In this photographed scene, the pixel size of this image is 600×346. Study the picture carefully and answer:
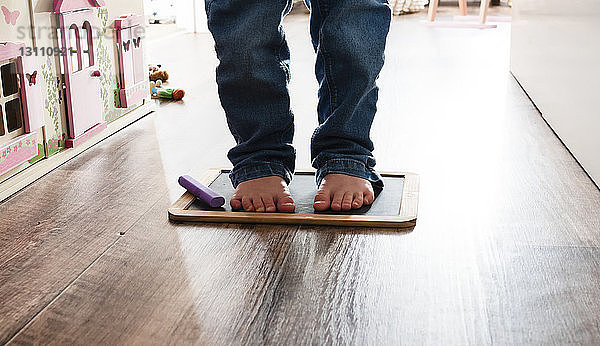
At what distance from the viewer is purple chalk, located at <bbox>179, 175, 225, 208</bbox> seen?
1073 millimetres

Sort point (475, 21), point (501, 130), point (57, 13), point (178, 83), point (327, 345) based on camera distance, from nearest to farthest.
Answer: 1. point (327, 345)
2. point (57, 13)
3. point (501, 130)
4. point (178, 83)
5. point (475, 21)

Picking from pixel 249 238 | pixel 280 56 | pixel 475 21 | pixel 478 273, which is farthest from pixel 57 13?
pixel 475 21

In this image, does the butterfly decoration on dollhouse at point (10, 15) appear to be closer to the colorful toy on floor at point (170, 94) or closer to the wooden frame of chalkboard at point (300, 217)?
the wooden frame of chalkboard at point (300, 217)

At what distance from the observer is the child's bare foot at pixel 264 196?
3.44ft

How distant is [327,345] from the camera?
0.69m

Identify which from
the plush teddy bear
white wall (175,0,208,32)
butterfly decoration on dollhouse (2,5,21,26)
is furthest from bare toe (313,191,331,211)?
white wall (175,0,208,32)

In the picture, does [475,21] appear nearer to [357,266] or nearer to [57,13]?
[57,13]

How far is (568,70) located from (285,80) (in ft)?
2.28

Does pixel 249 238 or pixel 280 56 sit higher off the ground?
pixel 280 56

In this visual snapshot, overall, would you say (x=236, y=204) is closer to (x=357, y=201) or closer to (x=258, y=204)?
(x=258, y=204)

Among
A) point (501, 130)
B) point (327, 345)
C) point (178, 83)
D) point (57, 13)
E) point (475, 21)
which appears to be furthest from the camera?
point (475, 21)

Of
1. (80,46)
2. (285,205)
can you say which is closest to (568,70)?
(285,205)

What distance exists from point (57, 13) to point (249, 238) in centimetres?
65

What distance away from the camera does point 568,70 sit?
1484 mm
